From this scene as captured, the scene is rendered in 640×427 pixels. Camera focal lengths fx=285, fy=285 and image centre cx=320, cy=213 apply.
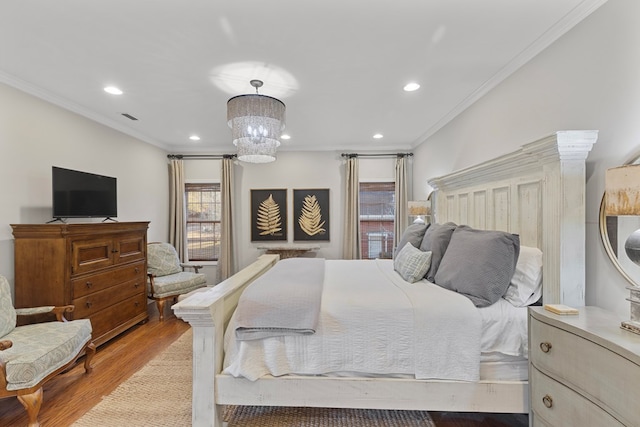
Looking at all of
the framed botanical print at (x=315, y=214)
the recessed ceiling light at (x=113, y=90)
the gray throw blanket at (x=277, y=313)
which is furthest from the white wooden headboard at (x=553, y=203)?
the recessed ceiling light at (x=113, y=90)

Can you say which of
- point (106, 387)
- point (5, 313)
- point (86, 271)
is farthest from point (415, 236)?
point (5, 313)

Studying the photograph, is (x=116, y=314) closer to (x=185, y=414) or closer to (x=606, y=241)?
(x=185, y=414)

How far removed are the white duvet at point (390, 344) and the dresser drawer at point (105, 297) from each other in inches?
75.8

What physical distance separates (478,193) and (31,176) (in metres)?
4.26

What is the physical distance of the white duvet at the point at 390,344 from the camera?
160 centimetres

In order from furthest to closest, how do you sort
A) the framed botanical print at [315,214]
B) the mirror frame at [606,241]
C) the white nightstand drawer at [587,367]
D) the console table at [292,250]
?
the framed botanical print at [315,214]
the console table at [292,250]
the mirror frame at [606,241]
the white nightstand drawer at [587,367]

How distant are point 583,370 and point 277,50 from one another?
8.26 feet

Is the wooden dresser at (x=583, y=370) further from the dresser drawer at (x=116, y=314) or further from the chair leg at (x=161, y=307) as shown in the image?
the chair leg at (x=161, y=307)

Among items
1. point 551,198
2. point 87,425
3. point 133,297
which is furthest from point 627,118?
point 133,297

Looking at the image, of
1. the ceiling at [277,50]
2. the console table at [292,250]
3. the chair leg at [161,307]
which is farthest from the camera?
the console table at [292,250]

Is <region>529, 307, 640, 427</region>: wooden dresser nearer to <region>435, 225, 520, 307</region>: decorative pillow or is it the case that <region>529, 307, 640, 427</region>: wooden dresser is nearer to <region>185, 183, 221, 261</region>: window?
<region>435, 225, 520, 307</region>: decorative pillow

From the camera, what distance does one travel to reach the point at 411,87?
2.73 m

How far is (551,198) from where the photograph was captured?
1.69m

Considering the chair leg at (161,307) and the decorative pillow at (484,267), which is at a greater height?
the decorative pillow at (484,267)
